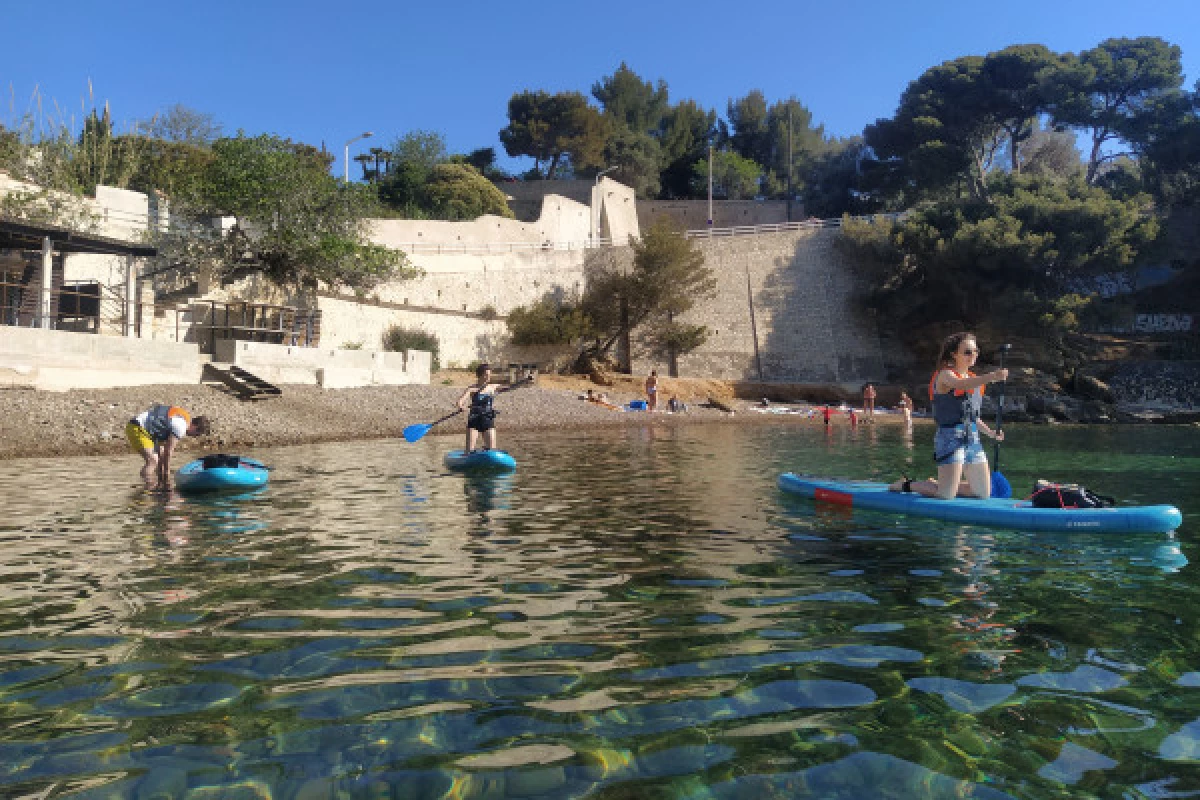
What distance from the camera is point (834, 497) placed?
8805mm

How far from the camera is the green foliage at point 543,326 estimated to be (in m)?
38.8

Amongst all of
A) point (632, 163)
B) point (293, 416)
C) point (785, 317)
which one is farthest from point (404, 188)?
point (293, 416)

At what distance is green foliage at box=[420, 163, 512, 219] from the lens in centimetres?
4697

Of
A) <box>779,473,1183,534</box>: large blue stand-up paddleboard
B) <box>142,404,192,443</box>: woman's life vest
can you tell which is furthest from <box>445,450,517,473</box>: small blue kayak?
<box>779,473,1183,534</box>: large blue stand-up paddleboard

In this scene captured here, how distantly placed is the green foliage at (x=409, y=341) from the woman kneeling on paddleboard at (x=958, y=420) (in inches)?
1081

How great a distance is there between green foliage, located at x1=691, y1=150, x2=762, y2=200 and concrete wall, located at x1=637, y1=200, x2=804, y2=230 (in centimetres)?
531

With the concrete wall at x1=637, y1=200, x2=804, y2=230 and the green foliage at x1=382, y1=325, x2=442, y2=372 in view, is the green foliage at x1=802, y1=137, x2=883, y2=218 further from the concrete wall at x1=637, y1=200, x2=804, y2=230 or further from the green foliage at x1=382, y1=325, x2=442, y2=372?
the green foliage at x1=382, y1=325, x2=442, y2=372

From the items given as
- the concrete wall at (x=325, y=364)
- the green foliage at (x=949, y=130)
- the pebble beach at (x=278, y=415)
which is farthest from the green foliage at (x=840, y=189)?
the concrete wall at (x=325, y=364)

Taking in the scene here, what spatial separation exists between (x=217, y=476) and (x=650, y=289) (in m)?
33.4

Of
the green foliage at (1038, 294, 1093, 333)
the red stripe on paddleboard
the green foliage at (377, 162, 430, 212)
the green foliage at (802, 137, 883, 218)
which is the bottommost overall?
the red stripe on paddleboard

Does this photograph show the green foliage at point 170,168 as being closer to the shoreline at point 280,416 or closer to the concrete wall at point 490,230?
the concrete wall at point 490,230

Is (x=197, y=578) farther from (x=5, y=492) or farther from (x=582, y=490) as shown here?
(x=5, y=492)

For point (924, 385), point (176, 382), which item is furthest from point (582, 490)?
point (924, 385)

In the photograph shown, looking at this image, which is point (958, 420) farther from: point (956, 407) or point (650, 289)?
point (650, 289)
